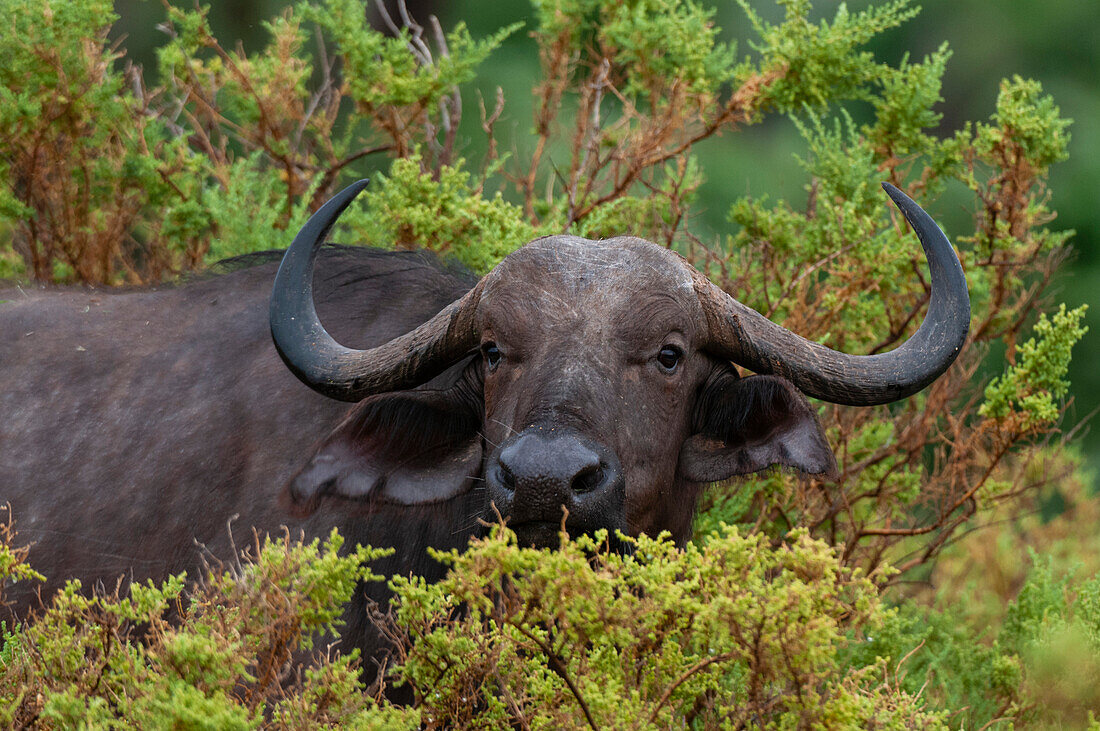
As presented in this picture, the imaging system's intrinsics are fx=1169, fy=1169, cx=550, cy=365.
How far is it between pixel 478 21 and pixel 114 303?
1069 cm

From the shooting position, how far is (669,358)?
12.8 ft

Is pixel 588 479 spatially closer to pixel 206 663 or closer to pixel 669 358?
pixel 669 358

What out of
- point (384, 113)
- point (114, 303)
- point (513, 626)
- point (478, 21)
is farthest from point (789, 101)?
point (478, 21)

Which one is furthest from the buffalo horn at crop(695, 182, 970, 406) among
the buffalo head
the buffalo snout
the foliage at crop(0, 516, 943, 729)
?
the foliage at crop(0, 516, 943, 729)

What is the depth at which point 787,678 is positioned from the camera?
252 centimetres

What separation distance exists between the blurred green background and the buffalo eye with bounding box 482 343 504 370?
7657 millimetres

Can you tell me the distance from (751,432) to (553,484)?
1.08 meters

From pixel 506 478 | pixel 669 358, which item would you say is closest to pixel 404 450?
pixel 506 478

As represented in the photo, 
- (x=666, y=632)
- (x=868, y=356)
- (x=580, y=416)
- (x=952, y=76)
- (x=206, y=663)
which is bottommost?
(x=206, y=663)

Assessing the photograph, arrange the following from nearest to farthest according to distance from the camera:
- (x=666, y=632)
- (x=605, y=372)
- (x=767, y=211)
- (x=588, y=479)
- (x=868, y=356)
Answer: (x=666, y=632) < (x=588, y=479) < (x=605, y=372) < (x=868, y=356) < (x=767, y=211)

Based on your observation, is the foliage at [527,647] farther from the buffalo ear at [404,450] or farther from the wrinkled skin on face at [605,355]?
the buffalo ear at [404,450]

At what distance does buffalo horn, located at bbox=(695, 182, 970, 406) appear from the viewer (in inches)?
155

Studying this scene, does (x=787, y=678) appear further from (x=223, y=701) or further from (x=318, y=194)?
(x=318, y=194)

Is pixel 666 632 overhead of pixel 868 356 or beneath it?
beneath
